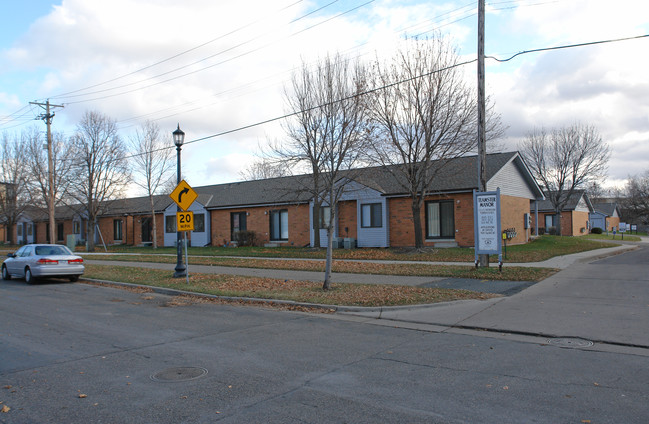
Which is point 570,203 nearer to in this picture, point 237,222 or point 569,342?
point 237,222

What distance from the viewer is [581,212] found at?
52.6m

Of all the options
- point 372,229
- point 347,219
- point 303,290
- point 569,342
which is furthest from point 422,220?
point 569,342

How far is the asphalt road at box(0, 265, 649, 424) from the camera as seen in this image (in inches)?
181

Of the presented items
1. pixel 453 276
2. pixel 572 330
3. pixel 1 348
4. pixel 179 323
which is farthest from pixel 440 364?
pixel 453 276

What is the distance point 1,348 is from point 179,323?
2985mm

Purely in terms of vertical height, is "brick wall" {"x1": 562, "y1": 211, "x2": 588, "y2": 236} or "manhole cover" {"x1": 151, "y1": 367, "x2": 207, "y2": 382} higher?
"brick wall" {"x1": 562, "y1": 211, "x2": 588, "y2": 236}

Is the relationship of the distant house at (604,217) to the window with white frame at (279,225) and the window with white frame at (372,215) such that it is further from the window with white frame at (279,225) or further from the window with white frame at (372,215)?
the window with white frame at (279,225)

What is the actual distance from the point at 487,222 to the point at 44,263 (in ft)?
50.0

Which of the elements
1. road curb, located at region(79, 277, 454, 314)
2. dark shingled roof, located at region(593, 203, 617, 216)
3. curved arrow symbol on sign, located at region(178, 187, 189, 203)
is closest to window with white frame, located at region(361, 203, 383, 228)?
curved arrow symbol on sign, located at region(178, 187, 189, 203)

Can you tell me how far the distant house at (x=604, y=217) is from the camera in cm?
6397

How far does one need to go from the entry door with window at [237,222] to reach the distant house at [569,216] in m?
31.9

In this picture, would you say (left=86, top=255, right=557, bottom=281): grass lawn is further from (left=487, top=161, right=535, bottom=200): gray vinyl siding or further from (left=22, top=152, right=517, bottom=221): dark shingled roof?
(left=487, top=161, right=535, bottom=200): gray vinyl siding

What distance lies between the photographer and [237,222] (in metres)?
34.8

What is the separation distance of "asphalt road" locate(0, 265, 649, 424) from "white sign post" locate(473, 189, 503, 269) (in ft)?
26.3
